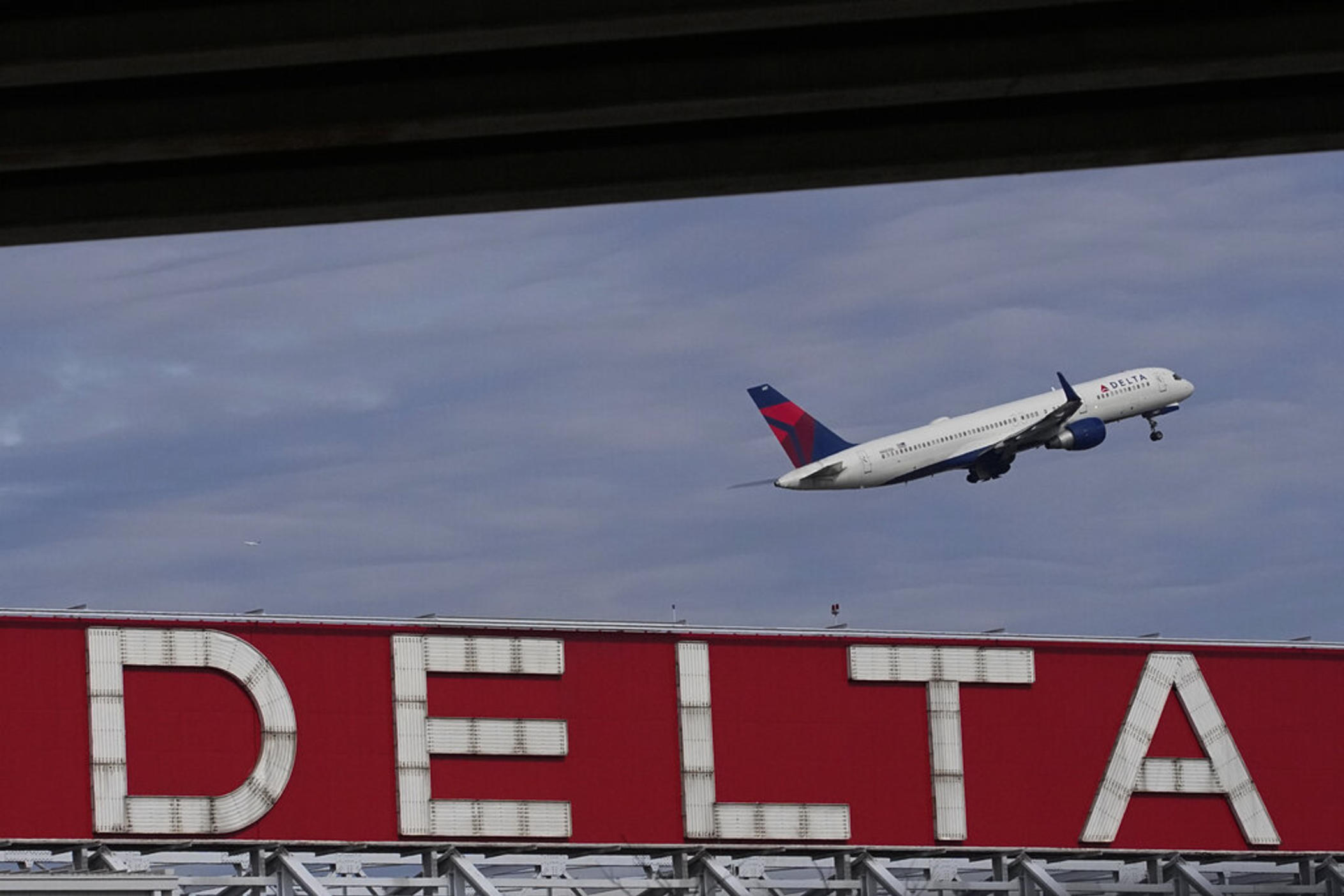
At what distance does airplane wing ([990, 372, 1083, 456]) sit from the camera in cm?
7962

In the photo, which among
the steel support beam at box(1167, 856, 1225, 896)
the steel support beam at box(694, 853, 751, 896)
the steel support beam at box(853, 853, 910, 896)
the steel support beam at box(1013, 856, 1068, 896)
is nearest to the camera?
the steel support beam at box(694, 853, 751, 896)

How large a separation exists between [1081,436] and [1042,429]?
152 centimetres

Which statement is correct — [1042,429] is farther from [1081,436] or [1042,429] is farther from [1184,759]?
[1184,759]

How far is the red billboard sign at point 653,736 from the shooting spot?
44.6m

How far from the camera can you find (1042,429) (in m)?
80.8

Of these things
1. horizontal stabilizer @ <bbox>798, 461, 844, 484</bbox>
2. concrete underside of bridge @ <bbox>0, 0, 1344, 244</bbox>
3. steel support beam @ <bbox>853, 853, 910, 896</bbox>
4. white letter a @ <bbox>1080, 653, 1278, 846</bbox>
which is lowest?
steel support beam @ <bbox>853, 853, 910, 896</bbox>

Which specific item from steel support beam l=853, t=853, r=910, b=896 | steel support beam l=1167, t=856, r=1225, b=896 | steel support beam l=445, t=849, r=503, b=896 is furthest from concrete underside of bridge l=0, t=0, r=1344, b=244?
steel support beam l=1167, t=856, r=1225, b=896

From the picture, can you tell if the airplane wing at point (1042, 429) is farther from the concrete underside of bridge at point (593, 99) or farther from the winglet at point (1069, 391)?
the concrete underside of bridge at point (593, 99)

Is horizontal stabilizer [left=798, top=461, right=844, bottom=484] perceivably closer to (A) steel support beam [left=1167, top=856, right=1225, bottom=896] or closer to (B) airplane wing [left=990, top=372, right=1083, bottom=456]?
(B) airplane wing [left=990, top=372, right=1083, bottom=456]

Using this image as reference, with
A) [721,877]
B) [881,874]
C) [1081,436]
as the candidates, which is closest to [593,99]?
[721,877]

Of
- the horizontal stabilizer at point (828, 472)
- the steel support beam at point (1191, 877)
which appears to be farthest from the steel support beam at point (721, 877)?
the horizontal stabilizer at point (828, 472)

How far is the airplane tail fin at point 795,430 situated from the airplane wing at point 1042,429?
5.99m

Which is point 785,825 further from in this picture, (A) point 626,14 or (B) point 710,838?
(A) point 626,14

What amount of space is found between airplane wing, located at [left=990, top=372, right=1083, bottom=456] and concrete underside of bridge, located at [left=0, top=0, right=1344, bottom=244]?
5879 cm
